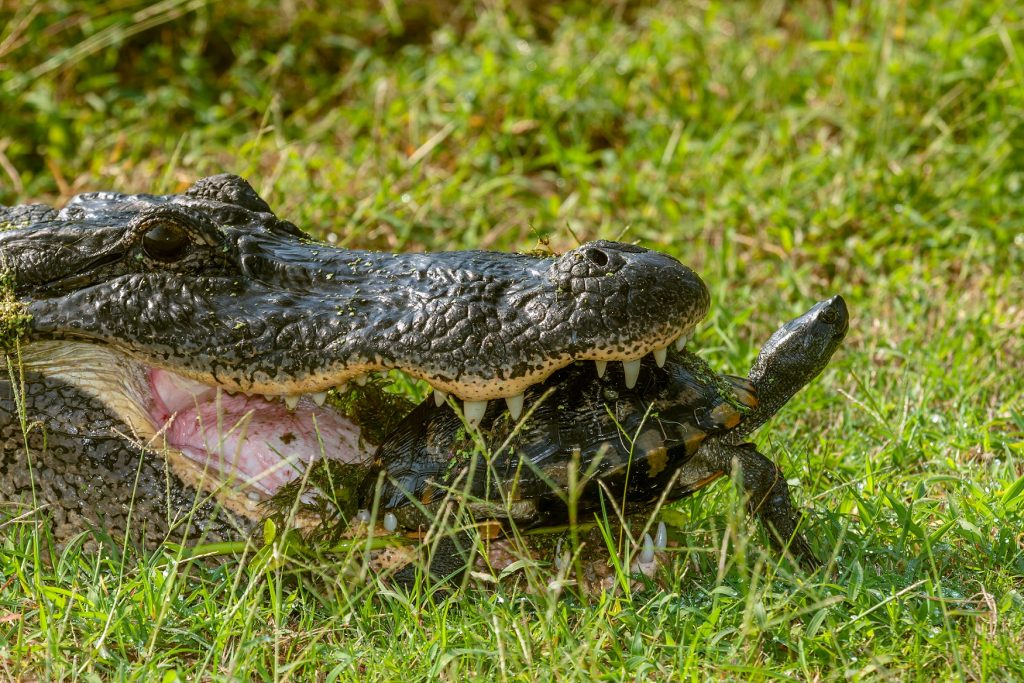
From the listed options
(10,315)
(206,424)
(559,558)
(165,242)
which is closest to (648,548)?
(559,558)

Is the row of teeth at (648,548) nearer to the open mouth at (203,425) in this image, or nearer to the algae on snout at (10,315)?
the open mouth at (203,425)

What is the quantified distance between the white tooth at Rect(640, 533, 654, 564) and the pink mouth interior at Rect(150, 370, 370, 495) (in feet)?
2.81

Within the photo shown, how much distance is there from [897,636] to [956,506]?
689mm

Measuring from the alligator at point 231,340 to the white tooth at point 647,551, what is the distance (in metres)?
0.45

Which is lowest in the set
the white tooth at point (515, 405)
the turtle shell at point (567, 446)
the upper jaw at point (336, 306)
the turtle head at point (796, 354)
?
the turtle head at point (796, 354)

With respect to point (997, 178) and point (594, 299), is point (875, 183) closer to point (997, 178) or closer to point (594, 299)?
point (997, 178)

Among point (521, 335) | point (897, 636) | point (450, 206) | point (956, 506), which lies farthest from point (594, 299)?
point (450, 206)

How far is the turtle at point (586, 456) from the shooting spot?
3166 mm

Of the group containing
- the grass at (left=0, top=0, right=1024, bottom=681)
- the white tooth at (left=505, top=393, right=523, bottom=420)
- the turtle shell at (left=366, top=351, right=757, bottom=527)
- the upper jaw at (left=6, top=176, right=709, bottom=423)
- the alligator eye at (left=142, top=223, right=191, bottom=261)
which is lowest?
the grass at (left=0, top=0, right=1024, bottom=681)

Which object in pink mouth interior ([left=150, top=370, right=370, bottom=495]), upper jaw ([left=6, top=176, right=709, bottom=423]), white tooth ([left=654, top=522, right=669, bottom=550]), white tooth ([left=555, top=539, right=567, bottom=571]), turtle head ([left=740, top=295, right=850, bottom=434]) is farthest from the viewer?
turtle head ([left=740, top=295, right=850, bottom=434])

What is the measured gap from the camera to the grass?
9.69 feet

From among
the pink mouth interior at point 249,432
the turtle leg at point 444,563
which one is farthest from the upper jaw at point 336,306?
the turtle leg at point 444,563

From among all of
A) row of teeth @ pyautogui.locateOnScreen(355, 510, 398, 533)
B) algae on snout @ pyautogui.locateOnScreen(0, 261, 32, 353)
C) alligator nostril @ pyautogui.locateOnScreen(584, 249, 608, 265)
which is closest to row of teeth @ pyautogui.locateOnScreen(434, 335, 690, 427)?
alligator nostril @ pyautogui.locateOnScreen(584, 249, 608, 265)

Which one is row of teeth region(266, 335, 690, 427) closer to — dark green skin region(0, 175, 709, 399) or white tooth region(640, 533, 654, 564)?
dark green skin region(0, 175, 709, 399)
